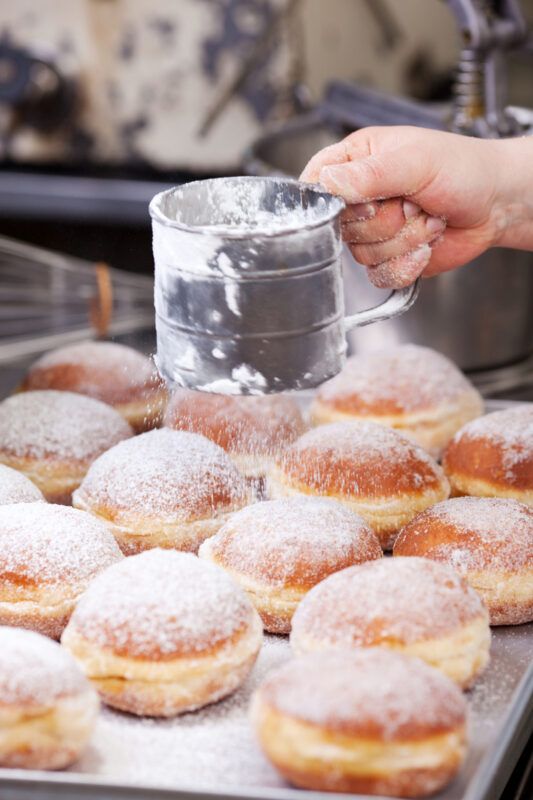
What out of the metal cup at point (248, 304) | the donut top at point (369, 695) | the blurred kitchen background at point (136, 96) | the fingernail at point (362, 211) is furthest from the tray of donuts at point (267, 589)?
the blurred kitchen background at point (136, 96)

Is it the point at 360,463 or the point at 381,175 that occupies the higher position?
the point at 381,175

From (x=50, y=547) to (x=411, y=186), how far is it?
615mm

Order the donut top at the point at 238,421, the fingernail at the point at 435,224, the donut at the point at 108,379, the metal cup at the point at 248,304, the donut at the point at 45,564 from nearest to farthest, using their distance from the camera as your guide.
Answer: the metal cup at the point at 248,304 < the donut at the point at 45,564 < the fingernail at the point at 435,224 < the donut top at the point at 238,421 < the donut at the point at 108,379

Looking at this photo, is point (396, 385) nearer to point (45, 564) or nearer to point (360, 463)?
point (360, 463)

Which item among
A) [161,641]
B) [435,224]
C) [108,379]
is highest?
[435,224]

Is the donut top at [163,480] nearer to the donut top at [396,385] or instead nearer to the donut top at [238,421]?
the donut top at [238,421]

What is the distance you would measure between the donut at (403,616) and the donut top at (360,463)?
0.30 meters

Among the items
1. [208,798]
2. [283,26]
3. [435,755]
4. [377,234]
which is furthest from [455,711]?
[283,26]

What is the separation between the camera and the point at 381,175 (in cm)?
136

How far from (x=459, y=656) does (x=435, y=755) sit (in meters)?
0.18

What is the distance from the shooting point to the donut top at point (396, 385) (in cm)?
177

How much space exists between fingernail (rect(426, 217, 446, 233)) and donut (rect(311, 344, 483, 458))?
0.33 meters

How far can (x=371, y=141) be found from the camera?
1.43 meters

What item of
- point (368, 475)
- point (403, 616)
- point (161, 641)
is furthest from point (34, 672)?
point (368, 475)
